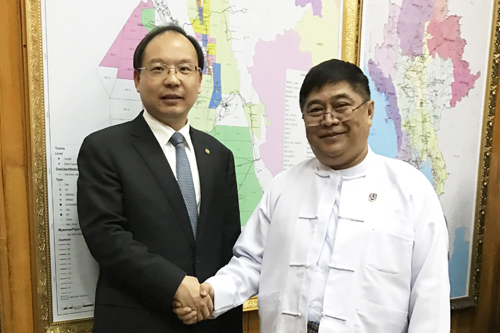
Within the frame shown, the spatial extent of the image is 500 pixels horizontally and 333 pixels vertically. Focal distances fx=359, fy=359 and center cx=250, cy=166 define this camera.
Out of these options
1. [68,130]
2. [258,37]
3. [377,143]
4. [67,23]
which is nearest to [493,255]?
[377,143]

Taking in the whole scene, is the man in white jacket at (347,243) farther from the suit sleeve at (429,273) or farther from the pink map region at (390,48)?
the pink map region at (390,48)

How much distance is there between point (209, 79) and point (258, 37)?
330mm

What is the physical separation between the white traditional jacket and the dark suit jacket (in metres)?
0.16

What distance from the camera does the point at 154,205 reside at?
1205 millimetres

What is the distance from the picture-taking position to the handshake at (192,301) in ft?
3.78

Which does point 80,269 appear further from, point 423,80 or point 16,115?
point 423,80

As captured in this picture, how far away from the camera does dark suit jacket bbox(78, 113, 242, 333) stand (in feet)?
3.71

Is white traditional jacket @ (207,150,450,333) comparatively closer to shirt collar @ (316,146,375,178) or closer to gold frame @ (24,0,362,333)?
shirt collar @ (316,146,375,178)

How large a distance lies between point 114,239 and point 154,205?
0.54 feet

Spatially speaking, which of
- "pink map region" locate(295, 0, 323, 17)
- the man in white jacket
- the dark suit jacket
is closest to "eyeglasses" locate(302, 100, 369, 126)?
the man in white jacket

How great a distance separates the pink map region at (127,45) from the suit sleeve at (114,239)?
448mm

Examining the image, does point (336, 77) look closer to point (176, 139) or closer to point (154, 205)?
point (176, 139)

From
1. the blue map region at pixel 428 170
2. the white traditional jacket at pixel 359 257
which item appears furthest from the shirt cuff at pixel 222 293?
the blue map region at pixel 428 170

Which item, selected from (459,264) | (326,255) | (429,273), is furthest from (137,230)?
(459,264)
